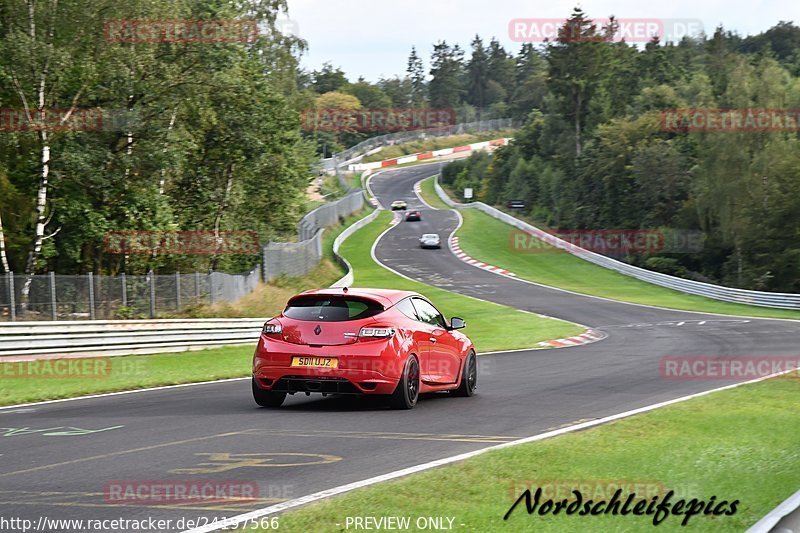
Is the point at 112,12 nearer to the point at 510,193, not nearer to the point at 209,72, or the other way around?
the point at 209,72

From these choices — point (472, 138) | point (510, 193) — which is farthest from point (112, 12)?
point (472, 138)

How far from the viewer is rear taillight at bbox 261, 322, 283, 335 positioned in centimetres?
1201

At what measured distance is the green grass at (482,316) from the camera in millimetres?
28914

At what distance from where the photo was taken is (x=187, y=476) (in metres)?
7.47

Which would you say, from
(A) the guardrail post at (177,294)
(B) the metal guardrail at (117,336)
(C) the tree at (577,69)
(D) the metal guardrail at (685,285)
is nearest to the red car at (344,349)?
(B) the metal guardrail at (117,336)

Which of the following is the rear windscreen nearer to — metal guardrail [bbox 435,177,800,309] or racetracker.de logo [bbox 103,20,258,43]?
racetracker.de logo [bbox 103,20,258,43]

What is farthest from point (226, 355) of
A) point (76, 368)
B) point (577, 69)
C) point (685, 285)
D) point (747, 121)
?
point (577, 69)

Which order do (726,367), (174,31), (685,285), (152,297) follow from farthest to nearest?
(685,285), (174,31), (152,297), (726,367)

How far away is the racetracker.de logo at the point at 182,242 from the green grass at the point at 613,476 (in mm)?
20447

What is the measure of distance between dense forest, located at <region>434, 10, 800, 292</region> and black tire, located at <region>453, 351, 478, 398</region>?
146 ft

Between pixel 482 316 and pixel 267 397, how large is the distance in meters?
26.6

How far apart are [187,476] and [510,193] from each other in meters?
91.6

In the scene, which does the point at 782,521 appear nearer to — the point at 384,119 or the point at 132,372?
the point at 132,372

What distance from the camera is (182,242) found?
32.0m
